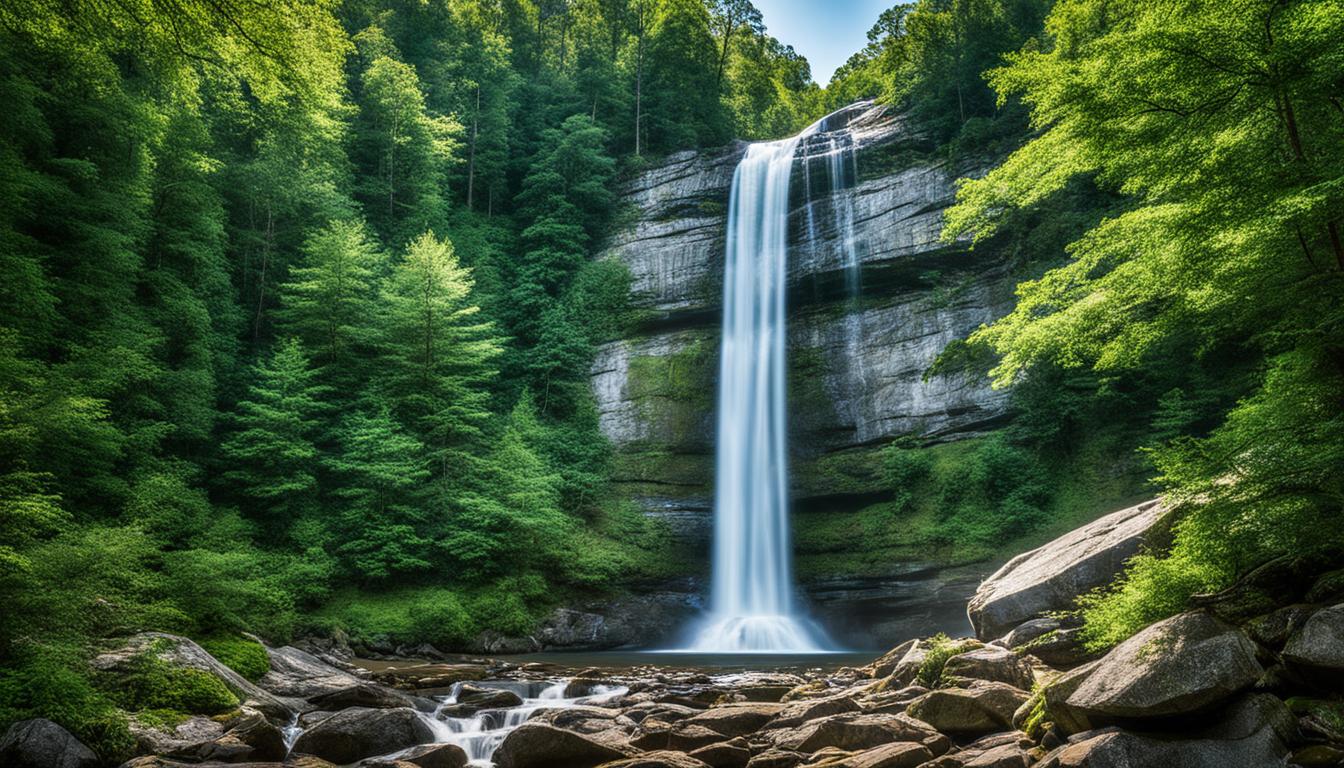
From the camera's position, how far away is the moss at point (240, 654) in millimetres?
9578

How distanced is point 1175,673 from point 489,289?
84.9 ft

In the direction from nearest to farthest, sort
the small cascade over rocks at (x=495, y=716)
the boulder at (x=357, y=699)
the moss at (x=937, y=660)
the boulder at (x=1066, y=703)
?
1. the boulder at (x=1066, y=703)
2. the moss at (x=937, y=660)
3. the small cascade over rocks at (x=495, y=716)
4. the boulder at (x=357, y=699)

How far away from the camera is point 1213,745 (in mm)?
4613

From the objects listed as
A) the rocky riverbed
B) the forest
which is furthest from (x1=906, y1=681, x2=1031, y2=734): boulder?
the forest

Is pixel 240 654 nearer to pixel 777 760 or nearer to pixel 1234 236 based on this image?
pixel 777 760

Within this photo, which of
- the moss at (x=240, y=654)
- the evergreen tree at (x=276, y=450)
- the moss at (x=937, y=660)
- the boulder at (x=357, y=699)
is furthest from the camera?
the evergreen tree at (x=276, y=450)

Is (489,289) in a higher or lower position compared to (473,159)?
lower

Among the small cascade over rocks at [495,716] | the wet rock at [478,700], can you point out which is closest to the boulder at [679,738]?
the small cascade over rocks at [495,716]

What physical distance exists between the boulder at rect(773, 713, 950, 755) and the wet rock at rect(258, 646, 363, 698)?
6182mm

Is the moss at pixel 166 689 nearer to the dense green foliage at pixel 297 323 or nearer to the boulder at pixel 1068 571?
the dense green foliage at pixel 297 323

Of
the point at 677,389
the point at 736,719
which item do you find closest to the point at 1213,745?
Result: the point at 736,719

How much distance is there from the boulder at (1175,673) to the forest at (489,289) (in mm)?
689

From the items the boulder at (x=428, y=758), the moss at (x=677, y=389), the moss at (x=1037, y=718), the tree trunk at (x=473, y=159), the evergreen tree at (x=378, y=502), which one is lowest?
the boulder at (x=428, y=758)

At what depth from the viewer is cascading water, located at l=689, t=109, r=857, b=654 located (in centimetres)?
2184
